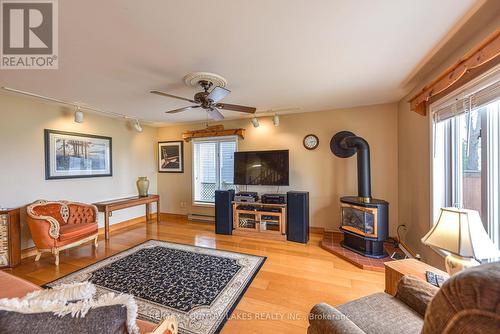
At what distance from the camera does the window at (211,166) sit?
4.60 metres

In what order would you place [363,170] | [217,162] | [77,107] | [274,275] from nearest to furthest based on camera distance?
[274,275]
[363,170]
[77,107]
[217,162]

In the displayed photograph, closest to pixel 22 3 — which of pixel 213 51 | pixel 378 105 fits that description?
pixel 213 51

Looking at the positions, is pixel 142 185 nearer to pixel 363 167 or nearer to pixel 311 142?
pixel 311 142

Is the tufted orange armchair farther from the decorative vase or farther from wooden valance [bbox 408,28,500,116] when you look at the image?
wooden valance [bbox 408,28,500,116]

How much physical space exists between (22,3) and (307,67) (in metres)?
2.29

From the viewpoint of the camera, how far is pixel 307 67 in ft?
7.11

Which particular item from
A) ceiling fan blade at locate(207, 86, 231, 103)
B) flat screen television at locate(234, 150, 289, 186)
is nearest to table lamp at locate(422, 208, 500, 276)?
ceiling fan blade at locate(207, 86, 231, 103)

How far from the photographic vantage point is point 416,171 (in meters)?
2.67

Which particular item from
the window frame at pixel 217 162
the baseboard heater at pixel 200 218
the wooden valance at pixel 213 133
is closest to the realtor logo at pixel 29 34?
the wooden valance at pixel 213 133

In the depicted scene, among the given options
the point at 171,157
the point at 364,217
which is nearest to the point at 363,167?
the point at 364,217

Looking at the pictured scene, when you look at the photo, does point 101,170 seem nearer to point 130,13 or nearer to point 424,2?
point 130,13

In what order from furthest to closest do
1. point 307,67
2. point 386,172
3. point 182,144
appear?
point 182,144 < point 386,172 < point 307,67

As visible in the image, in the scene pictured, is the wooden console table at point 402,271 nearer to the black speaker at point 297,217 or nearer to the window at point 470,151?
the window at point 470,151

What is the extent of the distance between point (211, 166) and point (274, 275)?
9.76ft
